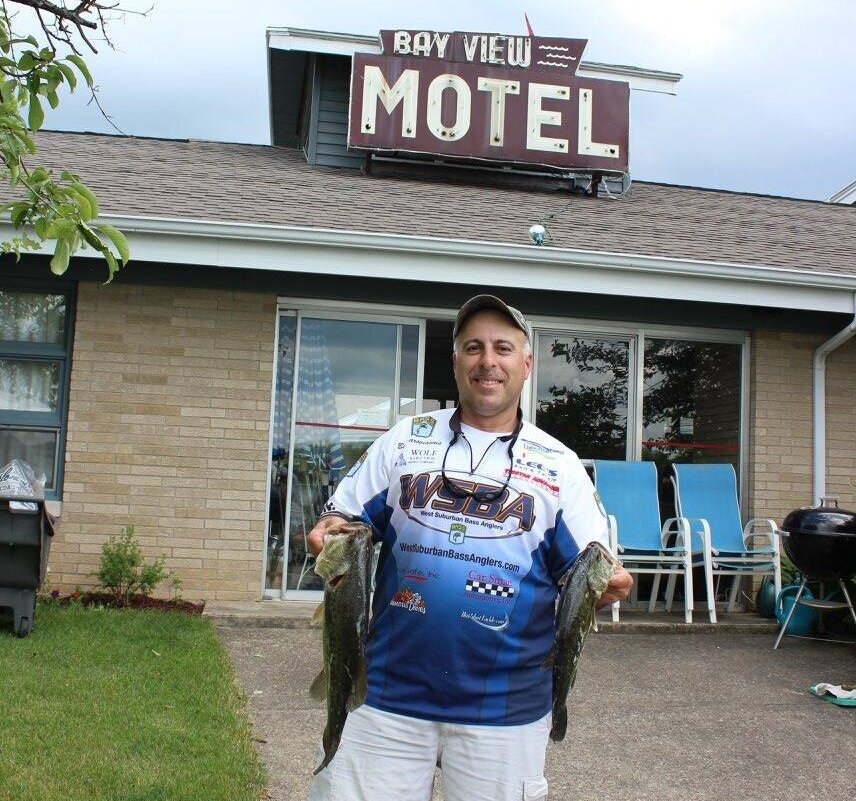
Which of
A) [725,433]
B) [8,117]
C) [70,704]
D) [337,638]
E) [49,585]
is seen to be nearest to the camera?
[337,638]

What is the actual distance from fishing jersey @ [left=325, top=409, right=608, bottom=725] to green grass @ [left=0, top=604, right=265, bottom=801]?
171 centimetres

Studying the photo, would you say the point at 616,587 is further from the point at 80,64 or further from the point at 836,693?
the point at 836,693

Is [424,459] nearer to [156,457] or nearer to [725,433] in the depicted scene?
[156,457]

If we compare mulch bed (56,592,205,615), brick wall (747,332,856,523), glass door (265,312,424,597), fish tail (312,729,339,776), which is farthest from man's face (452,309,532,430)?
brick wall (747,332,856,523)

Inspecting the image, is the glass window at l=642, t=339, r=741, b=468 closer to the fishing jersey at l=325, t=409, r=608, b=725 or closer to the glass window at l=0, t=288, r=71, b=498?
the glass window at l=0, t=288, r=71, b=498

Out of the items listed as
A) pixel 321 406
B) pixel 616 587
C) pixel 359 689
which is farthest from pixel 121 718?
pixel 321 406

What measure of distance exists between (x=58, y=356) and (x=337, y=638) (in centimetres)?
599

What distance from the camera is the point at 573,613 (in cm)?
212

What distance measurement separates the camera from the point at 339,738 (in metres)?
2.20

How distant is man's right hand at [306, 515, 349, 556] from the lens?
2.11 m

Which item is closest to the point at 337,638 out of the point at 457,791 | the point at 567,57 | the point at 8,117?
the point at 457,791

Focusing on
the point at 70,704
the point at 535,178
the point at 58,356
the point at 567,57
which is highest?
the point at 567,57

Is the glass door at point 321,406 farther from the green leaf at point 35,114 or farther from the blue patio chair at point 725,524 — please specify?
the green leaf at point 35,114

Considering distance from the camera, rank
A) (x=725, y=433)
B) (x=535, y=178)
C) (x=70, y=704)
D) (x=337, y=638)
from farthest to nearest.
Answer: (x=535, y=178), (x=725, y=433), (x=70, y=704), (x=337, y=638)
